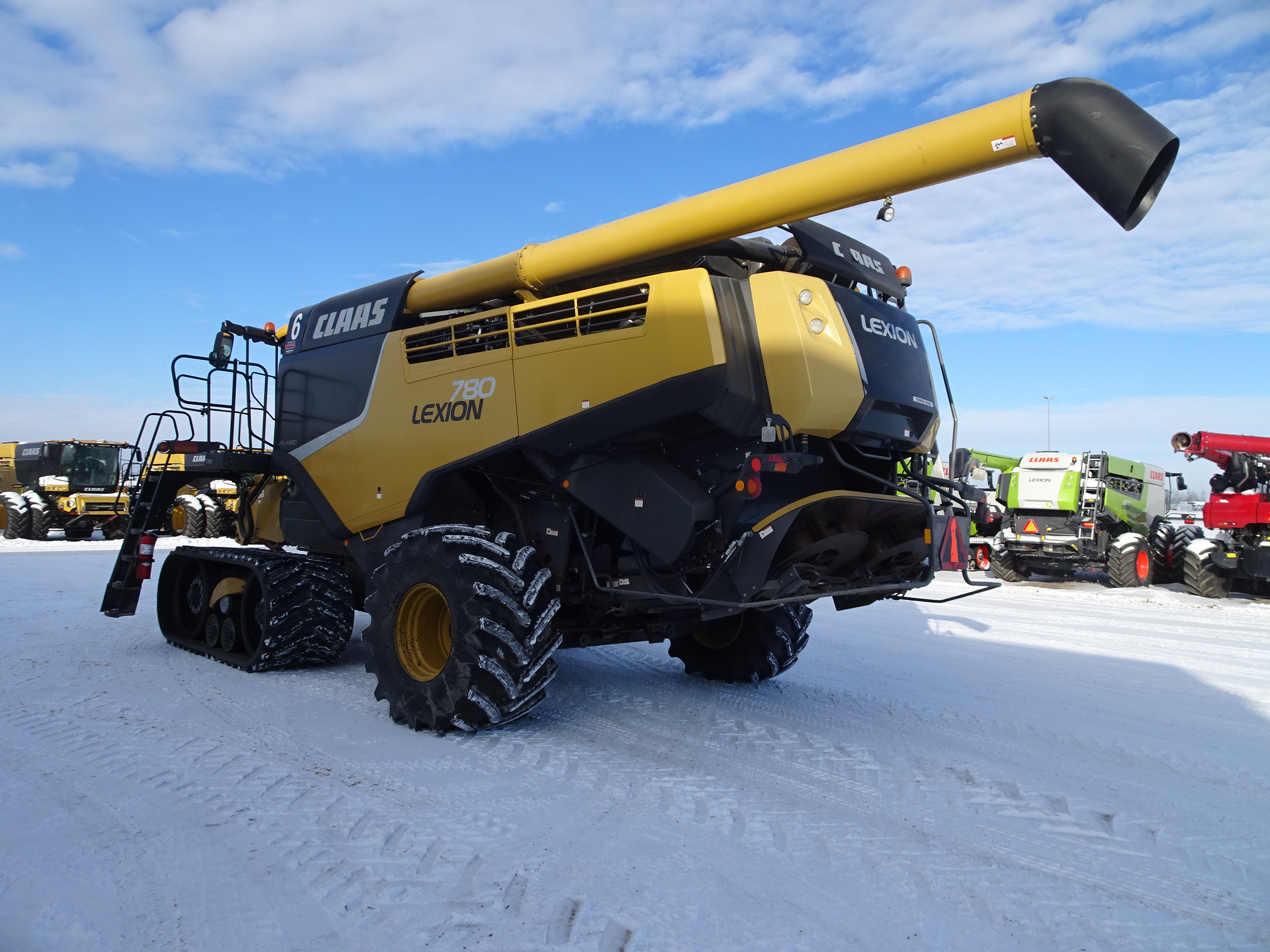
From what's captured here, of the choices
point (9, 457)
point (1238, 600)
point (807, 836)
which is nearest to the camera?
point (807, 836)

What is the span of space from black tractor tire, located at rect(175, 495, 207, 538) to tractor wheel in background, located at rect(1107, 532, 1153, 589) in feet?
71.4

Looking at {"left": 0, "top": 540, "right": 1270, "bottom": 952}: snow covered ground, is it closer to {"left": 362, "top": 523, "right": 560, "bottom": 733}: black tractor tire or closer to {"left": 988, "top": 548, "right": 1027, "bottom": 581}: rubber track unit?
{"left": 362, "top": 523, "right": 560, "bottom": 733}: black tractor tire

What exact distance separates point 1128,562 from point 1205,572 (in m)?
1.29

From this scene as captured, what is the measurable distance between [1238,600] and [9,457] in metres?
30.1

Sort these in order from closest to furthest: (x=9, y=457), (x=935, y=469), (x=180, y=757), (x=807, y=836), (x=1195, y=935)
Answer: (x=1195, y=935) → (x=807, y=836) → (x=180, y=757) → (x=935, y=469) → (x=9, y=457)

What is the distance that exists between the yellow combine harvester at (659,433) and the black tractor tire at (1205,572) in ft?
37.1

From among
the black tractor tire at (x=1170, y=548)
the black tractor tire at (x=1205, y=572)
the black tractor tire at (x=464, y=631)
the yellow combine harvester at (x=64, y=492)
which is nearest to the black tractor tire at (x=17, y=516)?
the yellow combine harvester at (x=64, y=492)

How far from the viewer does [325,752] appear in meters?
4.08

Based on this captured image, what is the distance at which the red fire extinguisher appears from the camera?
272 inches

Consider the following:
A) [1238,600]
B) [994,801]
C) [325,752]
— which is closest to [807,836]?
[994,801]

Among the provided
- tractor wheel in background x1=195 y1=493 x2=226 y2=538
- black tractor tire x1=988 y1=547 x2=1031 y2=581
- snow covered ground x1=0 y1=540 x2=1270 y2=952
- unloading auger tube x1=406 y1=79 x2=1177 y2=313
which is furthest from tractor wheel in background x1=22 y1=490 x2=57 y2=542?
black tractor tire x1=988 y1=547 x2=1031 y2=581

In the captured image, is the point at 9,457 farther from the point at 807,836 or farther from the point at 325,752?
the point at 807,836

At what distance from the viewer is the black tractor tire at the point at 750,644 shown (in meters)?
5.74

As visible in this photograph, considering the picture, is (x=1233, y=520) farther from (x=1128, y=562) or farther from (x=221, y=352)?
(x=221, y=352)
